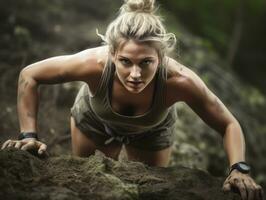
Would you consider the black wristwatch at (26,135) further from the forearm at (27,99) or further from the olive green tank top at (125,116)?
the olive green tank top at (125,116)

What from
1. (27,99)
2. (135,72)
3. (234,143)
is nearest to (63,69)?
(27,99)

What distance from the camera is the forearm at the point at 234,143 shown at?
11.8 ft

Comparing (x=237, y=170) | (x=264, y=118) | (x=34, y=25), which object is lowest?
(x=264, y=118)

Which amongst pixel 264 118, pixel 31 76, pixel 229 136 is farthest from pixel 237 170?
pixel 264 118

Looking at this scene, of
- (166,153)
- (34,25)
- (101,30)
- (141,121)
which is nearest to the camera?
(141,121)

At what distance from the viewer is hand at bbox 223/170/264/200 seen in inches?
129

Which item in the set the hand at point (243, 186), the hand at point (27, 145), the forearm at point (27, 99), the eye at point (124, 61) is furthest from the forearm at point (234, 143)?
the forearm at point (27, 99)

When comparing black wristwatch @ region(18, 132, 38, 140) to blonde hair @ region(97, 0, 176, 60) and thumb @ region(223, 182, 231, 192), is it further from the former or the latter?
thumb @ region(223, 182, 231, 192)

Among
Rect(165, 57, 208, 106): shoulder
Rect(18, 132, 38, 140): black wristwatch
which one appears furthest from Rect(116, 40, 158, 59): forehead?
Rect(18, 132, 38, 140): black wristwatch

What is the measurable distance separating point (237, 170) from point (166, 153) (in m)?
1.38

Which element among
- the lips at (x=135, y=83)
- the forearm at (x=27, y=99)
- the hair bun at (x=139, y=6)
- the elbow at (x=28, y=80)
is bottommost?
the forearm at (x=27, y=99)

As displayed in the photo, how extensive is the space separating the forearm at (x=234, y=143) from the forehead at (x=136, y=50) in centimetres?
87

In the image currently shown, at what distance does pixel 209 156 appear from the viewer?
712 centimetres

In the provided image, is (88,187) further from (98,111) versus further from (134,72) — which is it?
(98,111)
